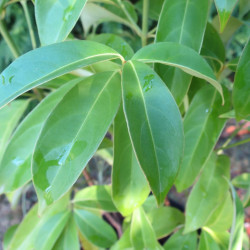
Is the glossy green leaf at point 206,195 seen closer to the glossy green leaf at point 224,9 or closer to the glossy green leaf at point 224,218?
the glossy green leaf at point 224,218

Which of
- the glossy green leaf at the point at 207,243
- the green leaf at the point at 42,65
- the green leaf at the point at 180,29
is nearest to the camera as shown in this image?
the green leaf at the point at 42,65

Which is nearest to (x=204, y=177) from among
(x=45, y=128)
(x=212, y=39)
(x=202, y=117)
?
(x=202, y=117)

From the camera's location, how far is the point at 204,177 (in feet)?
2.10

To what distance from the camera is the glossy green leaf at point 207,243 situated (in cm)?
65

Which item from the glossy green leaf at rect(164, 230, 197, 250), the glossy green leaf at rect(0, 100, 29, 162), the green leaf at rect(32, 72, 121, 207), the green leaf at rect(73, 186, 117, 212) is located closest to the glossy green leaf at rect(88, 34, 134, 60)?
the green leaf at rect(32, 72, 121, 207)

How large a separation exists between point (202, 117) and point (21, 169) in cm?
35

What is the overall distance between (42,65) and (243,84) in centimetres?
28

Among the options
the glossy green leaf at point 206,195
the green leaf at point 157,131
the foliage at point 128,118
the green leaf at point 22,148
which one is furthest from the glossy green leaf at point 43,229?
the green leaf at point 157,131

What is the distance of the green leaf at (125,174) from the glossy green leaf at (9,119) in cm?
29

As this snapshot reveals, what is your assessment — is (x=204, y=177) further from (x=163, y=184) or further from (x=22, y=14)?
(x=22, y=14)

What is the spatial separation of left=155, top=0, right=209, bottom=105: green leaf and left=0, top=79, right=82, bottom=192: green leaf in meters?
0.24

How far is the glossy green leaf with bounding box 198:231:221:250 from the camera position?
0.65 metres

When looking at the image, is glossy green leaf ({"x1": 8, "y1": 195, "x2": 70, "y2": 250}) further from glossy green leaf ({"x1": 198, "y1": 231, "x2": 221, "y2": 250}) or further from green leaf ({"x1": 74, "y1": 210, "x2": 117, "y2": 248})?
glossy green leaf ({"x1": 198, "y1": 231, "x2": 221, "y2": 250})

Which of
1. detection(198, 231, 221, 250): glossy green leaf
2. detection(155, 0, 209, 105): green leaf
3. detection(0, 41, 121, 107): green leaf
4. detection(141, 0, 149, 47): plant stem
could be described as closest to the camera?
detection(0, 41, 121, 107): green leaf
